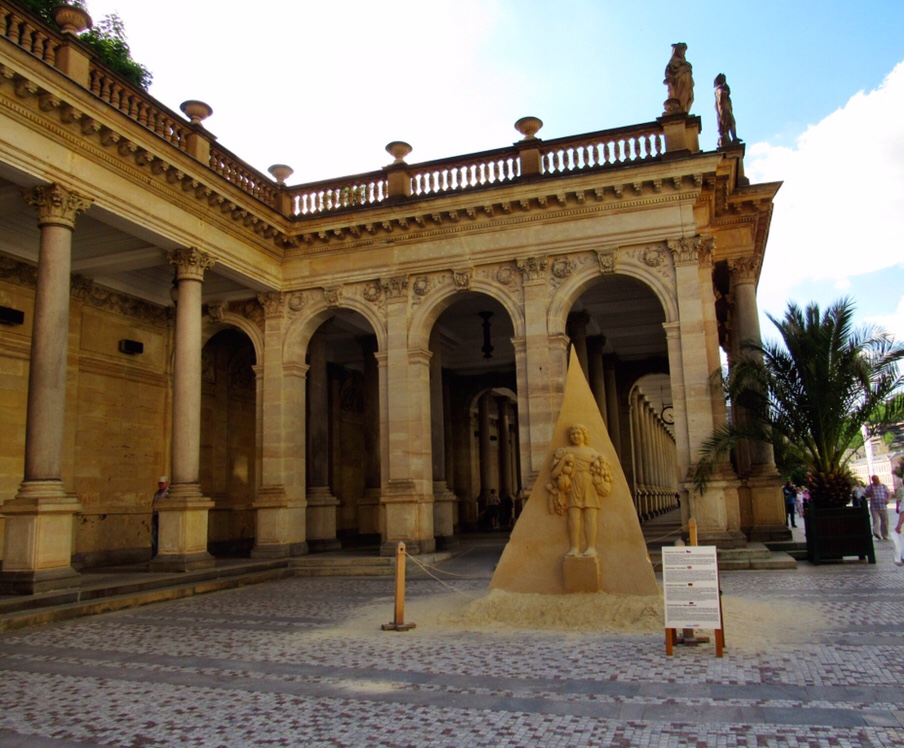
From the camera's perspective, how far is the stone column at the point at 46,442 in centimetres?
1088

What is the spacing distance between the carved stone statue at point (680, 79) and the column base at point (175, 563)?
1376 centimetres

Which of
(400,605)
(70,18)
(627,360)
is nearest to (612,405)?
(627,360)

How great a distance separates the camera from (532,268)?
16625 mm

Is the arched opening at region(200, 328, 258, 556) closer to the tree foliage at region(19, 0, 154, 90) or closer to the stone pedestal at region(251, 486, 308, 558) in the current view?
the stone pedestal at region(251, 486, 308, 558)

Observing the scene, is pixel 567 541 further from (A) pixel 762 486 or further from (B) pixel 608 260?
(A) pixel 762 486

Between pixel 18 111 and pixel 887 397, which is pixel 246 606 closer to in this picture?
pixel 18 111

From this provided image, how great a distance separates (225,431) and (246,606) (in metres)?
Result: 11.1

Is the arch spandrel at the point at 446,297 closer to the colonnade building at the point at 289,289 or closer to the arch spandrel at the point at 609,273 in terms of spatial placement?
the colonnade building at the point at 289,289

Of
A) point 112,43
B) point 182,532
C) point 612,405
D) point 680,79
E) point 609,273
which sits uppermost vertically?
point 112,43

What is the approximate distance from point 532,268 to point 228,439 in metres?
10.9

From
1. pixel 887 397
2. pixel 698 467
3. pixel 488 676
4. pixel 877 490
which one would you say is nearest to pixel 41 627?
pixel 488 676

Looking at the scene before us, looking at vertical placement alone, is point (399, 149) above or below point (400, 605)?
above

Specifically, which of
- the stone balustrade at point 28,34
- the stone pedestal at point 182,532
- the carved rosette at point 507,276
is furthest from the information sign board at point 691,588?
the stone balustrade at point 28,34

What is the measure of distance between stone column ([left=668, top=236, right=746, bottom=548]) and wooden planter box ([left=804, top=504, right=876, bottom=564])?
1.39 m
